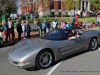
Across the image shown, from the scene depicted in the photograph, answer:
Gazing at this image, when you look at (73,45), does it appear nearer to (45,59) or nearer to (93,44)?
(45,59)

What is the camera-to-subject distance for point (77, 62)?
622cm

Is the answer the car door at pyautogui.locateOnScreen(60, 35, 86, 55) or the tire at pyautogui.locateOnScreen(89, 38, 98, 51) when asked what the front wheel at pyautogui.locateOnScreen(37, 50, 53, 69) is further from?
the tire at pyautogui.locateOnScreen(89, 38, 98, 51)

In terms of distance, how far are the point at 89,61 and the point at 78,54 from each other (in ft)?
3.14

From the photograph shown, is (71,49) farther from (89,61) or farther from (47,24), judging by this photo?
(47,24)

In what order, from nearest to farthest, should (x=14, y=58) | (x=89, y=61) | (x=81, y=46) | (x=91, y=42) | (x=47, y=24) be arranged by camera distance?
1. (x=14, y=58)
2. (x=89, y=61)
3. (x=81, y=46)
4. (x=91, y=42)
5. (x=47, y=24)

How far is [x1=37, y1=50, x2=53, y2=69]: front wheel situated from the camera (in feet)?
18.1

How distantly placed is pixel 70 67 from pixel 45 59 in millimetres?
880

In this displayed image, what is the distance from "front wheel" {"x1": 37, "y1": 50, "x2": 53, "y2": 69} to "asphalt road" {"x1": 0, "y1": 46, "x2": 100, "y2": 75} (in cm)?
16

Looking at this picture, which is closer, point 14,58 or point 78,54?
point 14,58

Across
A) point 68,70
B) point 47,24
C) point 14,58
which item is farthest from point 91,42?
point 47,24

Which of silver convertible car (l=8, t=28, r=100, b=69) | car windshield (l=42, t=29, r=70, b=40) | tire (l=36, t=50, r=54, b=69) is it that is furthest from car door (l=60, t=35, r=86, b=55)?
tire (l=36, t=50, r=54, b=69)

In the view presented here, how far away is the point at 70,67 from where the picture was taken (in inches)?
226

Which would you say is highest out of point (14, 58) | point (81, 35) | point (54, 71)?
point (81, 35)

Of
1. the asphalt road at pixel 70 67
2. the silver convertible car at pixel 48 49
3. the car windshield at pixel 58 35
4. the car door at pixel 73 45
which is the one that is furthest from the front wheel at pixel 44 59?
the car windshield at pixel 58 35
